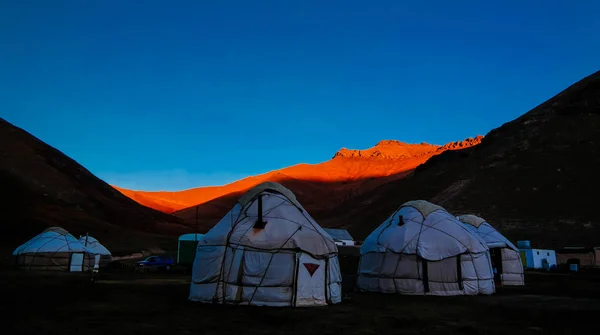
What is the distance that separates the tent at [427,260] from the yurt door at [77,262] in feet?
82.5

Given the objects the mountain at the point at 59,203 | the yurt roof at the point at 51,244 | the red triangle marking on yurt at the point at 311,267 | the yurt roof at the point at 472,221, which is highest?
the mountain at the point at 59,203

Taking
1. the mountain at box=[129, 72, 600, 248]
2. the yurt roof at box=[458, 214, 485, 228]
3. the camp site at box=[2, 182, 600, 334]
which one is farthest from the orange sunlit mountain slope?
the camp site at box=[2, 182, 600, 334]

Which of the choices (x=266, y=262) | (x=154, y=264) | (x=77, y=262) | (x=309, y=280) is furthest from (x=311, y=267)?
(x=77, y=262)

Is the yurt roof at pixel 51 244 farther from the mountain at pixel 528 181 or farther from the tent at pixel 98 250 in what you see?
the mountain at pixel 528 181

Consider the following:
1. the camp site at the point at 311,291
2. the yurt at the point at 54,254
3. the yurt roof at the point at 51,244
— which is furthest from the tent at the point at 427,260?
the yurt roof at the point at 51,244

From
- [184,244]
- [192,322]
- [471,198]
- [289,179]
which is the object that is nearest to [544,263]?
[471,198]

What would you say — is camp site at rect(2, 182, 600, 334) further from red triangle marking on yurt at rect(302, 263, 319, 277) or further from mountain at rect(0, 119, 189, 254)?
mountain at rect(0, 119, 189, 254)

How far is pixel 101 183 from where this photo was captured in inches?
3546

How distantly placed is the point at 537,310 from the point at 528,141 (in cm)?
6579

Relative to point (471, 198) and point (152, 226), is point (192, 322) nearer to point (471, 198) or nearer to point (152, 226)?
point (471, 198)

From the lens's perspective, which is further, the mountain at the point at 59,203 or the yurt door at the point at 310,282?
the mountain at the point at 59,203

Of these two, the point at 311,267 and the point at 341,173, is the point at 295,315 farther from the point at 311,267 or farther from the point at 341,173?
the point at 341,173

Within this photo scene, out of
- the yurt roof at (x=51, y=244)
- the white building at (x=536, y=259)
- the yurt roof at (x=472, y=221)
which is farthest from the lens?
the white building at (x=536, y=259)

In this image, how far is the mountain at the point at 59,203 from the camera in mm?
57031
